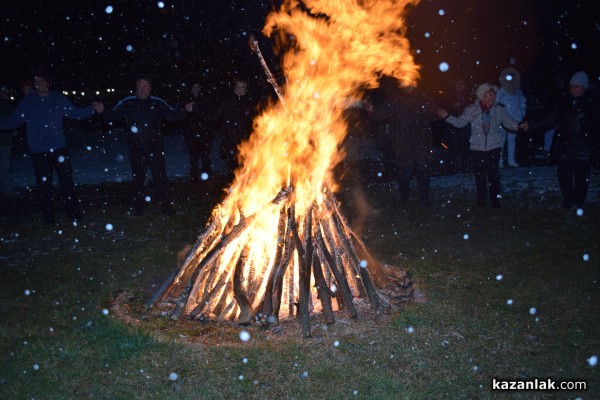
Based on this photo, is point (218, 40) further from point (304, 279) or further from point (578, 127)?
point (304, 279)

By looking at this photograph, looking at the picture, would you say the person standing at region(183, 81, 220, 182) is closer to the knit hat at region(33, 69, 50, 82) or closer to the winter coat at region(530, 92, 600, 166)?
the knit hat at region(33, 69, 50, 82)

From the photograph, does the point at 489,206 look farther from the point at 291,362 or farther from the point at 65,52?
the point at 65,52

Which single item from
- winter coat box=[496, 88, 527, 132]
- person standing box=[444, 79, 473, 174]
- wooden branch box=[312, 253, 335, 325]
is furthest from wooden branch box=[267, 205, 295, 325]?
winter coat box=[496, 88, 527, 132]

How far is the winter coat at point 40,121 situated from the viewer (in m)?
9.05

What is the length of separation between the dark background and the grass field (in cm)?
857

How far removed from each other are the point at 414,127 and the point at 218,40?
1626 centimetres

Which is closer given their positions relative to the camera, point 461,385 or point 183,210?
point 461,385

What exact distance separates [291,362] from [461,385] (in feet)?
4.40

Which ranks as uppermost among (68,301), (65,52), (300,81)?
(65,52)

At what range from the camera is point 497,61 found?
→ 1902cm

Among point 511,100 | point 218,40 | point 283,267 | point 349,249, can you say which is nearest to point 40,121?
point 283,267

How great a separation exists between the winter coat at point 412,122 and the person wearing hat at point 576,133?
6.08ft

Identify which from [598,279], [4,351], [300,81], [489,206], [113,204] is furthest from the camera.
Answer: [113,204]

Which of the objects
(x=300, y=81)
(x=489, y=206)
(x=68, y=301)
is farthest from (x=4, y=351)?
(x=489, y=206)
